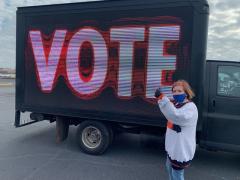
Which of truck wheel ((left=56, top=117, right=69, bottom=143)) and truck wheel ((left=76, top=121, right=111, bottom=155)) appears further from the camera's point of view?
truck wheel ((left=56, top=117, right=69, bottom=143))

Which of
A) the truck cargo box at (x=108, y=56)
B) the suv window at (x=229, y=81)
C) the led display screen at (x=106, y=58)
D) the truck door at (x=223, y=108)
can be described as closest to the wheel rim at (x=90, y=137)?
the truck cargo box at (x=108, y=56)

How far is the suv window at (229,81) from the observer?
522 centimetres

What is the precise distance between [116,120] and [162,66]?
1359mm

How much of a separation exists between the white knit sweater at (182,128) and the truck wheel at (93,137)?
2488 millimetres

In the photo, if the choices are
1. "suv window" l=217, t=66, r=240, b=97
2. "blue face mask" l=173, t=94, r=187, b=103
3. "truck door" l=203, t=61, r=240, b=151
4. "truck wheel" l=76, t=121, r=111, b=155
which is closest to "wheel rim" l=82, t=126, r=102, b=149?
"truck wheel" l=76, t=121, r=111, b=155

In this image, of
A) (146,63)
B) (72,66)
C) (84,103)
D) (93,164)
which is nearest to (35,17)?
(72,66)

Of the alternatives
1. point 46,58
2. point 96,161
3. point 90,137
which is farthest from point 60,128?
point 46,58

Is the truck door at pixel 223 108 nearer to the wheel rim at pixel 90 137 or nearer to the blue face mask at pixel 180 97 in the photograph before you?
the blue face mask at pixel 180 97

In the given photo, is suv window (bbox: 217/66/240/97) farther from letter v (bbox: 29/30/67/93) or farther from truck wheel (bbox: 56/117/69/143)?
truck wheel (bbox: 56/117/69/143)

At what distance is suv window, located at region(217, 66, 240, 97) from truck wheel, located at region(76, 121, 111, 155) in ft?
7.59

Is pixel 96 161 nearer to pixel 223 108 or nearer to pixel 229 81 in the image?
pixel 223 108

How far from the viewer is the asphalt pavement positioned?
16.1 ft

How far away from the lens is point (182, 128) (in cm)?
340

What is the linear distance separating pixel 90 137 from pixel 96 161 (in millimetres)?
603
